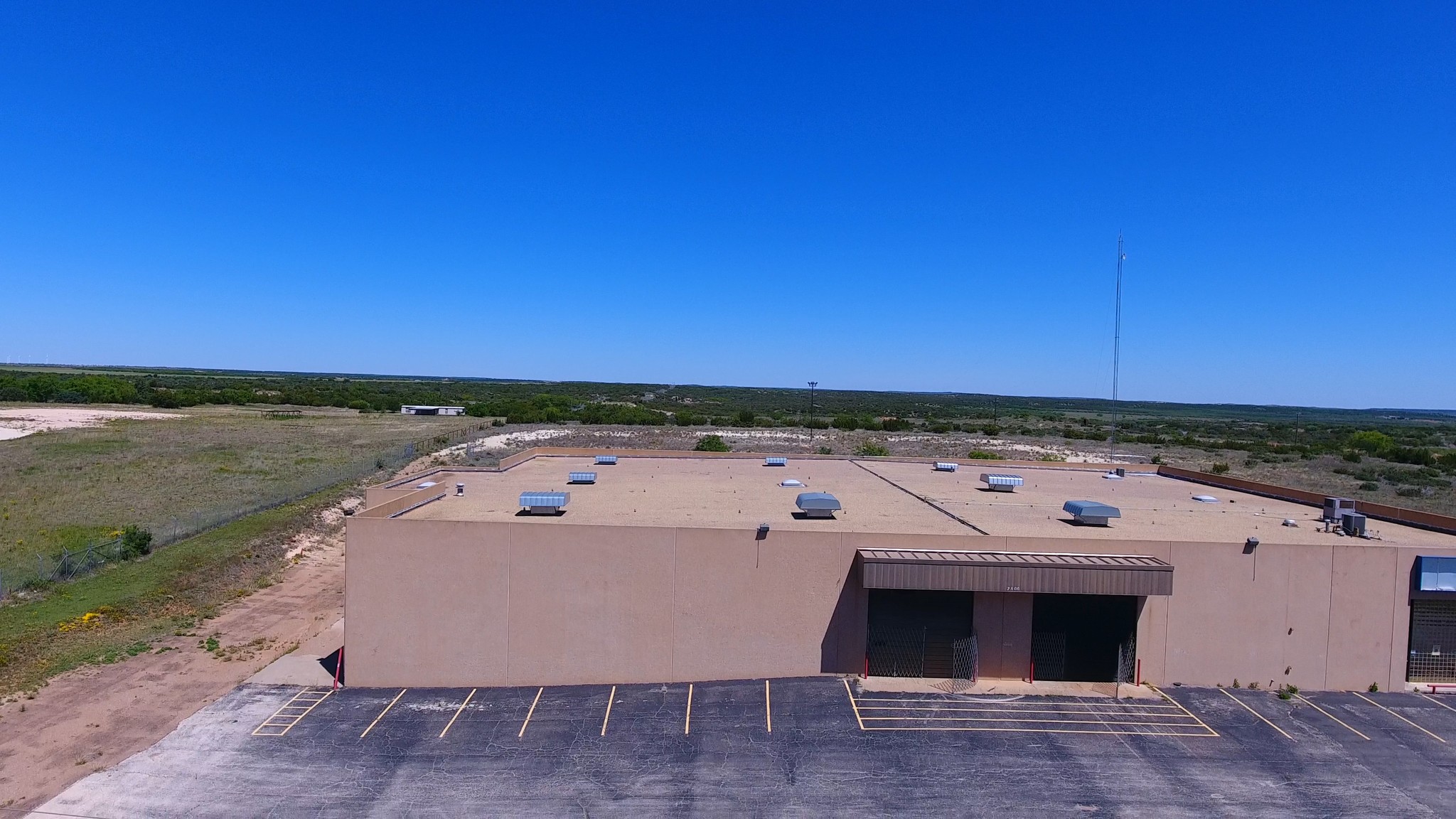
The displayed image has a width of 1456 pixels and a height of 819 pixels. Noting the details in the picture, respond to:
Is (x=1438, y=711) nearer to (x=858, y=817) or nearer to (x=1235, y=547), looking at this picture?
(x=1235, y=547)

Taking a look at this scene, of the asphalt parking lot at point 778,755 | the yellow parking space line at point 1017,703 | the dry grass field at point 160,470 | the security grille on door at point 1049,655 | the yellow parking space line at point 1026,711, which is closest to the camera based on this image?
the asphalt parking lot at point 778,755

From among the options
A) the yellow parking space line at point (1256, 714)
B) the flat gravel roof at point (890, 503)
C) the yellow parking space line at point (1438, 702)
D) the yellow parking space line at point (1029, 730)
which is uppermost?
the flat gravel roof at point (890, 503)

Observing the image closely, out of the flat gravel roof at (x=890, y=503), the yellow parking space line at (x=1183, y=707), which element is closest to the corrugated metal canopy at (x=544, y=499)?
the flat gravel roof at (x=890, y=503)

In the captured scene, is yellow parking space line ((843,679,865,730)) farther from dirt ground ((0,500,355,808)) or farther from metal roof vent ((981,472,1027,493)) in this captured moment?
dirt ground ((0,500,355,808))

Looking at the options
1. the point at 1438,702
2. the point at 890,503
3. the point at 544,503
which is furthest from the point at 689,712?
the point at 1438,702

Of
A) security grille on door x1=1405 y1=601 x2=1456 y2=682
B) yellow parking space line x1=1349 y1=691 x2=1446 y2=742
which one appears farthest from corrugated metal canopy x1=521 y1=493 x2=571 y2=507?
security grille on door x1=1405 y1=601 x2=1456 y2=682

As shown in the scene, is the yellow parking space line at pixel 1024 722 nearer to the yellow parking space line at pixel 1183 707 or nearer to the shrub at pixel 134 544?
the yellow parking space line at pixel 1183 707
